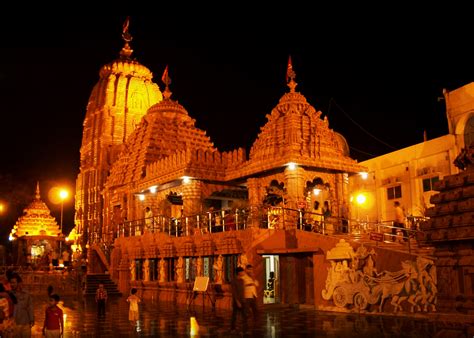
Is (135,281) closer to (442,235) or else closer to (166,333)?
(166,333)

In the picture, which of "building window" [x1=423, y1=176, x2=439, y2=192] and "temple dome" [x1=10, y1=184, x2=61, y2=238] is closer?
"building window" [x1=423, y1=176, x2=439, y2=192]

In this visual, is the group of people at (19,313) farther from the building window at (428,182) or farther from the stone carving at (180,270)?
the building window at (428,182)

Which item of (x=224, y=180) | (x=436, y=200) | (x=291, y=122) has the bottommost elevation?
(x=436, y=200)

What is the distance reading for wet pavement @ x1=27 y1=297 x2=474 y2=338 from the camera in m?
12.2

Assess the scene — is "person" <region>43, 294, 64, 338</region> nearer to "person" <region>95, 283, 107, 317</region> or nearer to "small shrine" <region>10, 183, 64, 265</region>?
"person" <region>95, 283, 107, 317</region>

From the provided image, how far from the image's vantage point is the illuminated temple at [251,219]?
16844 millimetres

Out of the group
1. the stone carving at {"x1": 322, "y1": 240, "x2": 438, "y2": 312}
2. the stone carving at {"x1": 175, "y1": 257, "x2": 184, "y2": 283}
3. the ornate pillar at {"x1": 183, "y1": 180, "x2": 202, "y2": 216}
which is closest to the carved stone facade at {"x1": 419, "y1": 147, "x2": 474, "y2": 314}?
the stone carving at {"x1": 322, "y1": 240, "x2": 438, "y2": 312}

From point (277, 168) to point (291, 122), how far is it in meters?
2.05

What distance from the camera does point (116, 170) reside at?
111 ft

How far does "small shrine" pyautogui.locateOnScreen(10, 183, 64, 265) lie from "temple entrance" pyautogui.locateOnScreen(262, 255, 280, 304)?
30.9 metres

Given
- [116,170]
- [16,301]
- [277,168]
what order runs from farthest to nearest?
[116,170] < [277,168] < [16,301]

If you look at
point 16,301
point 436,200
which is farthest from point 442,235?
point 16,301

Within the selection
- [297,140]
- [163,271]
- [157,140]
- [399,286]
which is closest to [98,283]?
[163,271]

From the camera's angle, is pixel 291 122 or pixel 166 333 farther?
pixel 291 122
